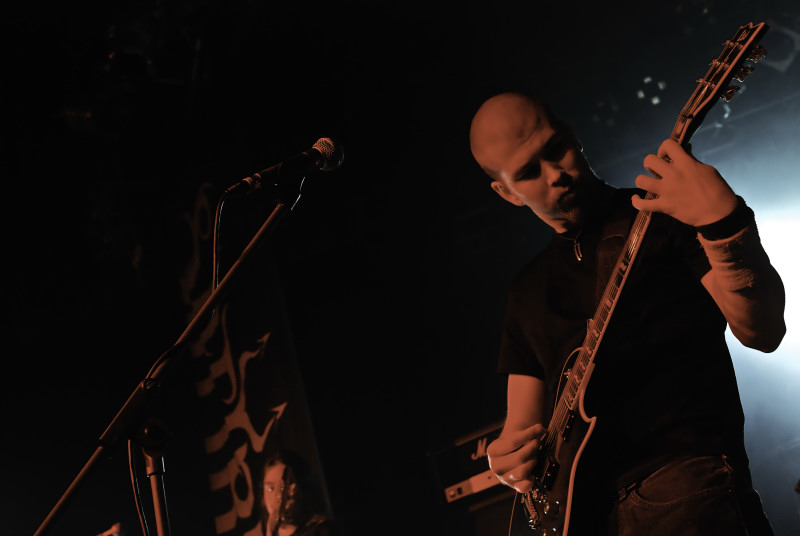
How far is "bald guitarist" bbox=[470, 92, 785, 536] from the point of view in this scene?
1590mm

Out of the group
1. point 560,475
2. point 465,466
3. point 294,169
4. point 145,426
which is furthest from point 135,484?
point 465,466

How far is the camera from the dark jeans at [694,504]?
5.21 ft

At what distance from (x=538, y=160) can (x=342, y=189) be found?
10.8 feet

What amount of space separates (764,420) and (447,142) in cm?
293

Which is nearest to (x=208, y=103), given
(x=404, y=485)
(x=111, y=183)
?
(x=111, y=183)

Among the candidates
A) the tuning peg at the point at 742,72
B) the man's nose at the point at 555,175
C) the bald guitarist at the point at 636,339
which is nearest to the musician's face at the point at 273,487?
the bald guitarist at the point at 636,339

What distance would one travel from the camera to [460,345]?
16.5 feet

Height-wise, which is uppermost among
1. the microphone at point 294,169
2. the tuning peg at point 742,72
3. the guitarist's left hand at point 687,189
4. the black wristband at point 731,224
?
the microphone at point 294,169

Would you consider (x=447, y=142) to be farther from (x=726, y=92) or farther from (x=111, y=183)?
(x=726, y=92)

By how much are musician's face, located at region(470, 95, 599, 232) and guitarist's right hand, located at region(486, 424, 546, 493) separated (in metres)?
0.64

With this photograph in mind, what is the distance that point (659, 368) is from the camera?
179 cm

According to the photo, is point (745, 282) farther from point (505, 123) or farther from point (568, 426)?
point (505, 123)

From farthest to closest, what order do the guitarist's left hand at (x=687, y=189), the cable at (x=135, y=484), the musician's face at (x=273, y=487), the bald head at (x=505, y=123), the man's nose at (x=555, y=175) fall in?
1. the musician's face at (x=273, y=487)
2. the bald head at (x=505, y=123)
3. the man's nose at (x=555, y=175)
4. the cable at (x=135, y=484)
5. the guitarist's left hand at (x=687, y=189)

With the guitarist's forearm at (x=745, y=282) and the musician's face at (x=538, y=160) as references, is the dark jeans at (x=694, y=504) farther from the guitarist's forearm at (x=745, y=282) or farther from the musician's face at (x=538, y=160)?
the musician's face at (x=538, y=160)
